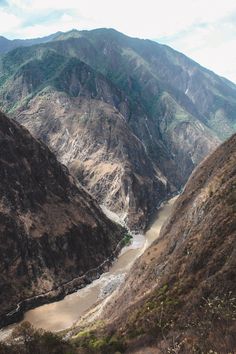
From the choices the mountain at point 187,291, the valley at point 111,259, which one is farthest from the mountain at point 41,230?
the mountain at point 187,291

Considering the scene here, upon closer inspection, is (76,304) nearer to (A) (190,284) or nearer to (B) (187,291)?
(A) (190,284)

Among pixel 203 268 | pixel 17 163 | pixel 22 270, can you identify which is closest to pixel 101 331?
pixel 203 268

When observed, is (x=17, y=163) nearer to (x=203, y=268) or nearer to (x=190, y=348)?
(x=203, y=268)

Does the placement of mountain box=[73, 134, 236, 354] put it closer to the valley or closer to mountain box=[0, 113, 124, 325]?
the valley

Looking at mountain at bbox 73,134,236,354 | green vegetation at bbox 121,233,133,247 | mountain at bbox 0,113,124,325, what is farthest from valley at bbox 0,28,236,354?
green vegetation at bbox 121,233,133,247

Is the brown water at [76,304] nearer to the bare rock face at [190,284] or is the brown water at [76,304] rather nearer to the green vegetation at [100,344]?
the bare rock face at [190,284]

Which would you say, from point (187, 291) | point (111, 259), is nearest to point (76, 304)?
point (111, 259)
